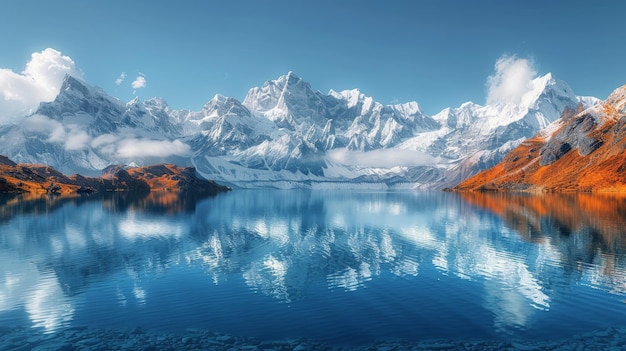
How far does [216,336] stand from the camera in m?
30.4

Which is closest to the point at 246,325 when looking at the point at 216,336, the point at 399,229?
the point at 216,336

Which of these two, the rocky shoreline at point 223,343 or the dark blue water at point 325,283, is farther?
the dark blue water at point 325,283

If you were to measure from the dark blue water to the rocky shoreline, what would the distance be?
1.14 m

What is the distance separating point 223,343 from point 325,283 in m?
18.3

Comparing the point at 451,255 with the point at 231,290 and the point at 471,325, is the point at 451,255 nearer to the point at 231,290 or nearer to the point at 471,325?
the point at 471,325

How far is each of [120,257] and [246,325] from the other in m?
36.2

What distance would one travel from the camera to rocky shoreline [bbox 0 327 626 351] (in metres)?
28.3

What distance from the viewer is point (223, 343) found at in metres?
29.2

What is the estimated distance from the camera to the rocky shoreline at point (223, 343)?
2827 cm

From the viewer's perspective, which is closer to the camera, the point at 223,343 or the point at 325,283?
the point at 223,343

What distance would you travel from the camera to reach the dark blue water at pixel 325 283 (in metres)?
33.0

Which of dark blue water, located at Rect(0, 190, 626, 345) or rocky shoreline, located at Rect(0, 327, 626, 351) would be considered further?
dark blue water, located at Rect(0, 190, 626, 345)

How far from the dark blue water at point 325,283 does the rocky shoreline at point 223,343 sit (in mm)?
1136

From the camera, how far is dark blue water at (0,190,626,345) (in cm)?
3297
